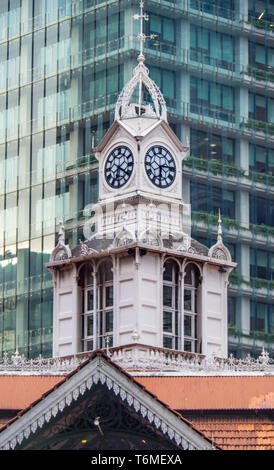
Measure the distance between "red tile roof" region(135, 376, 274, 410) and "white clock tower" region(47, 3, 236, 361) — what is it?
9540 millimetres

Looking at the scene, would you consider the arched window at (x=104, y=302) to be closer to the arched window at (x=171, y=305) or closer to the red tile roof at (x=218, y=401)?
the arched window at (x=171, y=305)

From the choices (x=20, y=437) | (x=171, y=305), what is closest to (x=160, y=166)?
(x=171, y=305)

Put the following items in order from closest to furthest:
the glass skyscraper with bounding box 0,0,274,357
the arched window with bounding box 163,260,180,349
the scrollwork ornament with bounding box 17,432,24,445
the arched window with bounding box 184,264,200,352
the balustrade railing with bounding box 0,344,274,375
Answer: the scrollwork ornament with bounding box 17,432,24,445
the balustrade railing with bounding box 0,344,274,375
the arched window with bounding box 163,260,180,349
the arched window with bounding box 184,264,200,352
the glass skyscraper with bounding box 0,0,274,357

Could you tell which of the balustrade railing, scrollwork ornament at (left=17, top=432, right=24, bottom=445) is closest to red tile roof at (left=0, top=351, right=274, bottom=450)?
the balustrade railing

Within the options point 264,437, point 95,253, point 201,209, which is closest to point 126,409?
point 264,437

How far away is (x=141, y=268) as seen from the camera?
7312 cm

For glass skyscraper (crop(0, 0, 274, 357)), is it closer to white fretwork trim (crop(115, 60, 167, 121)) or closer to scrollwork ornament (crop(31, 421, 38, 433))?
white fretwork trim (crop(115, 60, 167, 121))

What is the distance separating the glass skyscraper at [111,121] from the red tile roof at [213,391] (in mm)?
61661

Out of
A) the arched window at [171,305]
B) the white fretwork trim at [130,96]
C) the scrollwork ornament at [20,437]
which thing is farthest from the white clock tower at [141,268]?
the scrollwork ornament at [20,437]

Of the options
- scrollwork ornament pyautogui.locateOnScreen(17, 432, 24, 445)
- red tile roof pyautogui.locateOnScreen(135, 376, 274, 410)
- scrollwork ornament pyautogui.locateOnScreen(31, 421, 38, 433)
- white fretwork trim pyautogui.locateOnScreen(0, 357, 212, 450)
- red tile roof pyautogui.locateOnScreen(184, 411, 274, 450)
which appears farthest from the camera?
red tile roof pyautogui.locateOnScreen(135, 376, 274, 410)

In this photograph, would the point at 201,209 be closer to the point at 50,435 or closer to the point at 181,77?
the point at 181,77

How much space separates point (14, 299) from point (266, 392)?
70.7 m

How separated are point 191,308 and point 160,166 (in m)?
5.80

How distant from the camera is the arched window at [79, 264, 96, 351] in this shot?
245 ft
